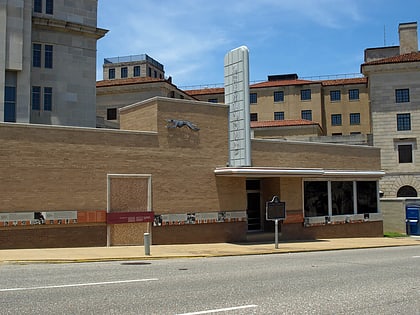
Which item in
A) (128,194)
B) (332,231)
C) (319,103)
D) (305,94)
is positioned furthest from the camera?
(305,94)

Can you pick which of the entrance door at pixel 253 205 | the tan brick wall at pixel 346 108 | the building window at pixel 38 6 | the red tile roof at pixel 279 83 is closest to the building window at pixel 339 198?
the entrance door at pixel 253 205

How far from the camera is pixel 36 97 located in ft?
140

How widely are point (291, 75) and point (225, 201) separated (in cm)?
6113

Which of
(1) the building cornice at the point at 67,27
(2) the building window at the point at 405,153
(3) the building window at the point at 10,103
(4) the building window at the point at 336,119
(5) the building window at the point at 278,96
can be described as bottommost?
(2) the building window at the point at 405,153

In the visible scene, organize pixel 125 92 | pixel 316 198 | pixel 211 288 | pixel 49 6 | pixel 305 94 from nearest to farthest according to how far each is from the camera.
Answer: pixel 211 288 → pixel 316 198 → pixel 49 6 → pixel 125 92 → pixel 305 94

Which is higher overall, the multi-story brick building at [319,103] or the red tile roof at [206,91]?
the red tile roof at [206,91]

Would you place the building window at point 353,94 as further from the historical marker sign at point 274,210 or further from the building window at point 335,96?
the historical marker sign at point 274,210

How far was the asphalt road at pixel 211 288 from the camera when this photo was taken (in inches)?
365

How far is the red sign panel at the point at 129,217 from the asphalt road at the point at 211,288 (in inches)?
209

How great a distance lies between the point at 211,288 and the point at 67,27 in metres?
36.3

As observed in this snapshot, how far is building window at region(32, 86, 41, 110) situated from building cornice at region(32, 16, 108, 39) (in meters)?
4.88

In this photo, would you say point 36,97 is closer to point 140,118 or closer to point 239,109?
point 140,118

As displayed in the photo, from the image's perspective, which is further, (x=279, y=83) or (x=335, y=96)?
(x=279, y=83)

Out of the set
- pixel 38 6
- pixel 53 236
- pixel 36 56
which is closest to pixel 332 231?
pixel 53 236
